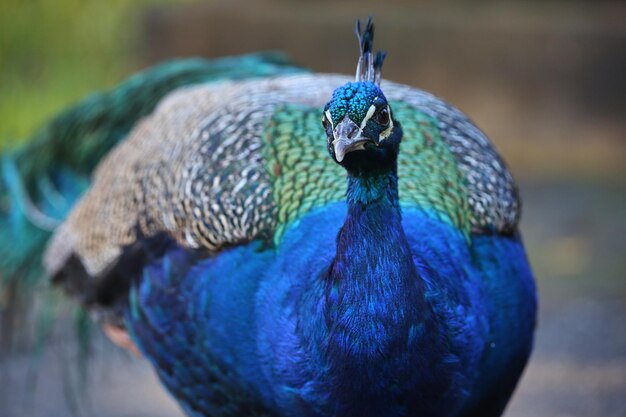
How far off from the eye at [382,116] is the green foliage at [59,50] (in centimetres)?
409

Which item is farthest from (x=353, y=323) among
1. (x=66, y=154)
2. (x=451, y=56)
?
(x=451, y=56)

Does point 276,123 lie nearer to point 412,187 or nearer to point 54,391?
point 412,187

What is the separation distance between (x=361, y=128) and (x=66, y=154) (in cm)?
195

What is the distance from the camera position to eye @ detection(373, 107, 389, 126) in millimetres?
2066

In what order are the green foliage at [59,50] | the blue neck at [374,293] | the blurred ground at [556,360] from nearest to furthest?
1. the blue neck at [374,293]
2. the blurred ground at [556,360]
3. the green foliage at [59,50]

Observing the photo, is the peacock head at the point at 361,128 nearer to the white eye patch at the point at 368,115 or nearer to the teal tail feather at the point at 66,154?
the white eye patch at the point at 368,115

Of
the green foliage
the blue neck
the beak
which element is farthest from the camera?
the green foliage

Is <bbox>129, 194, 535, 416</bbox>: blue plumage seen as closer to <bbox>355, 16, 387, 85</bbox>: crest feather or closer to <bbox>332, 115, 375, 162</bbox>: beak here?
<bbox>332, 115, 375, 162</bbox>: beak

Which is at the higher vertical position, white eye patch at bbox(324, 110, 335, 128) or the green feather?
white eye patch at bbox(324, 110, 335, 128)

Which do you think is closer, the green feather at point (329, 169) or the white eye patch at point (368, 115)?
the white eye patch at point (368, 115)

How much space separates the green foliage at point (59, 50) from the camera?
6051mm

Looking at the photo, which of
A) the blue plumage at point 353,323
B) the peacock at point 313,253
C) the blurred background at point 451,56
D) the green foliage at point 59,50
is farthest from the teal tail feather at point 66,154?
the green foliage at point 59,50

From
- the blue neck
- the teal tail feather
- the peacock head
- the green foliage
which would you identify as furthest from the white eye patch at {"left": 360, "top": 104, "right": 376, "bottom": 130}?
the green foliage

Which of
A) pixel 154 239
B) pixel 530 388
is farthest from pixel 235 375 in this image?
pixel 530 388
